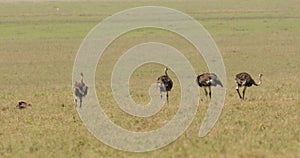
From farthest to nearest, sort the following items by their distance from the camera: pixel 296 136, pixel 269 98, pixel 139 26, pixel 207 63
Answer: pixel 139 26, pixel 207 63, pixel 269 98, pixel 296 136

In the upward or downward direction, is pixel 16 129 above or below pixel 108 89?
below

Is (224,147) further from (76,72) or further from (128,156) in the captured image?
(76,72)

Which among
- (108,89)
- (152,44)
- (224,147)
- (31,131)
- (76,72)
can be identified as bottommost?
(224,147)

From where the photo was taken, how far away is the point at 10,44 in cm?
4625

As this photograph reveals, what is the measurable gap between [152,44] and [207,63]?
997 centimetres

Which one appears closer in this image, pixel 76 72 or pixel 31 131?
pixel 31 131

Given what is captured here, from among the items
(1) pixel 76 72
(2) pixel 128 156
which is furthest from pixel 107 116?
(1) pixel 76 72

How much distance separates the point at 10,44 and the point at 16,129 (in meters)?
29.9

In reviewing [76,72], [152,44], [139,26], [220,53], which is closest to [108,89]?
[76,72]

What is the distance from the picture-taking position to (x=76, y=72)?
108ft

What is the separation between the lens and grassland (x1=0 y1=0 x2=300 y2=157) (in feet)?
47.3

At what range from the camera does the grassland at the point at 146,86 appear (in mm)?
14430

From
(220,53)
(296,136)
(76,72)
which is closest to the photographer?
(296,136)

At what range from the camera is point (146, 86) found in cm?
2723
